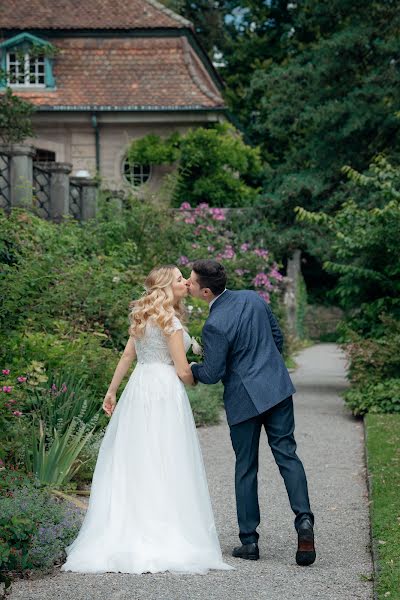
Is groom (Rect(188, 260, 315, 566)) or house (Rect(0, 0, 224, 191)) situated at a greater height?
house (Rect(0, 0, 224, 191))

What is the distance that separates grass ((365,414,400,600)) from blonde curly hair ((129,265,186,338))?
73.1 inches

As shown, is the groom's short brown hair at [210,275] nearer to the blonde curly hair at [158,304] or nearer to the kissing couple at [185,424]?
the kissing couple at [185,424]

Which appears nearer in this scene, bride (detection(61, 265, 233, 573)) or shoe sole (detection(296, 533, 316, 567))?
bride (detection(61, 265, 233, 573))

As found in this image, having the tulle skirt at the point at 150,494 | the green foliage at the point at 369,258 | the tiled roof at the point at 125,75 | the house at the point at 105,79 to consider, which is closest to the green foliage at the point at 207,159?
the house at the point at 105,79

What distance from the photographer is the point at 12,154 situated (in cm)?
1833

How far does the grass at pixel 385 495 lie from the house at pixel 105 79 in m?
Answer: 19.2

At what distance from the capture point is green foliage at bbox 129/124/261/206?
3088 cm

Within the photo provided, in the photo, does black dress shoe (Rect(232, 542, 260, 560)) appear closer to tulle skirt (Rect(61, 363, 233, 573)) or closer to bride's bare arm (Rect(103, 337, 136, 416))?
tulle skirt (Rect(61, 363, 233, 573))

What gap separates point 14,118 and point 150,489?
16262 mm

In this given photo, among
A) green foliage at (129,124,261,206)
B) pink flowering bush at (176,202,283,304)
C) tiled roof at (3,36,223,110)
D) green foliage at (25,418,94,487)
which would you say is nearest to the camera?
green foliage at (25,418,94,487)

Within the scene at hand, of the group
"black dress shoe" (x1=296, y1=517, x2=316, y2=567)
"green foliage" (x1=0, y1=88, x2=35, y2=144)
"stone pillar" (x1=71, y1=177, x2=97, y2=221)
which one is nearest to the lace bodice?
"black dress shoe" (x1=296, y1=517, x2=316, y2=567)

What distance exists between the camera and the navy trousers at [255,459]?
727 centimetres

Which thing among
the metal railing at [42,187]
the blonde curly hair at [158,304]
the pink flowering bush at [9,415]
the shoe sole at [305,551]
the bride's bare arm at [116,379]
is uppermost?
the metal railing at [42,187]

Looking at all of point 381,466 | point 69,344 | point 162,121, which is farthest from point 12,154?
point 162,121
